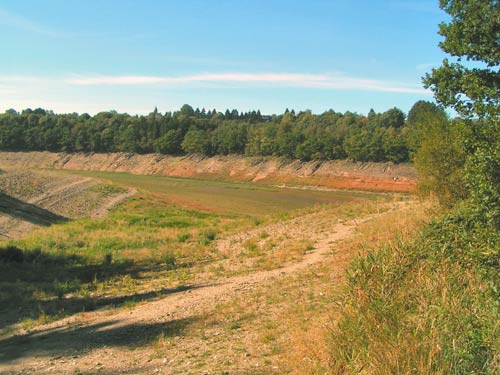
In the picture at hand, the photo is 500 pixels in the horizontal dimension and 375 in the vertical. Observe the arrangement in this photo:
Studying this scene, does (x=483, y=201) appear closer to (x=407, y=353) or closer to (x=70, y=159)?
(x=407, y=353)

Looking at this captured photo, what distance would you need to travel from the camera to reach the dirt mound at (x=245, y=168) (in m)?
91.0

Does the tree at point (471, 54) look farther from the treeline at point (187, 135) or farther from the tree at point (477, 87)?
the treeline at point (187, 135)

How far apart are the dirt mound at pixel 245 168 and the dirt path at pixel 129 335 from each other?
2717 inches

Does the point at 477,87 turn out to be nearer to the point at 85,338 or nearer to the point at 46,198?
the point at 85,338

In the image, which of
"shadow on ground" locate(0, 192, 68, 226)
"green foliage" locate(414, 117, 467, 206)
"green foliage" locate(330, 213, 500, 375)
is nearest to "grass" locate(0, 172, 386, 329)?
"shadow on ground" locate(0, 192, 68, 226)

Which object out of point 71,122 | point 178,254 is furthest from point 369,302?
point 71,122

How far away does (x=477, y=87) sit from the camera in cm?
878

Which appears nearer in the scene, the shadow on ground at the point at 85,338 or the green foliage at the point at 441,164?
the shadow on ground at the point at 85,338

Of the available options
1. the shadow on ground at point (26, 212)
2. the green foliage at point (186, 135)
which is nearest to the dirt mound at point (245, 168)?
the green foliage at point (186, 135)

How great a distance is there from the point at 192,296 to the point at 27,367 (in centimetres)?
543

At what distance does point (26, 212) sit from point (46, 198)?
10707 millimetres

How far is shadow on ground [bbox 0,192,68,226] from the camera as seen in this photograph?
4016cm

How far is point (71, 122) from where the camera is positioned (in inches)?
5940

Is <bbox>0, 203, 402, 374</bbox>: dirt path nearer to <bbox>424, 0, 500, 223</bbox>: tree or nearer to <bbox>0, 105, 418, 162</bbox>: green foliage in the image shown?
<bbox>424, 0, 500, 223</bbox>: tree
